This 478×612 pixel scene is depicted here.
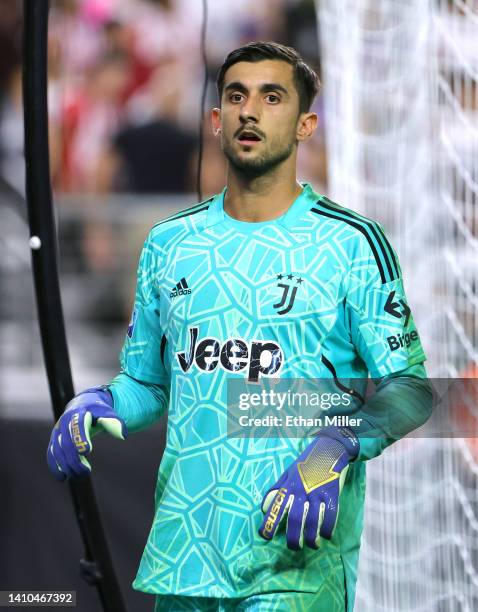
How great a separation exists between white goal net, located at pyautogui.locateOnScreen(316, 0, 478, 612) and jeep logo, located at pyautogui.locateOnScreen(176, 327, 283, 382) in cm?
128

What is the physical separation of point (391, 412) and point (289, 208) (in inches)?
18.8

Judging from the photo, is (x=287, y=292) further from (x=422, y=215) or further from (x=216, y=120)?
(x=422, y=215)

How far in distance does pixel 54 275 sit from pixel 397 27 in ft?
7.20

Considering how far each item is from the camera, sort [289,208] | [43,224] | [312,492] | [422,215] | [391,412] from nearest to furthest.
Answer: [312,492], [391,412], [289,208], [43,224], [422,215]

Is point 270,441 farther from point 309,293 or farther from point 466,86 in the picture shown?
point 466,86


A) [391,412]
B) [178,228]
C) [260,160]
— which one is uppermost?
[260,160]

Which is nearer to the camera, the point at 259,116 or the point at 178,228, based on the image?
the point at 259,116

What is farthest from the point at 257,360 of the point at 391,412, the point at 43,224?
the point at 43,224

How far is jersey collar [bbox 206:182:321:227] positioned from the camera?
2.32m

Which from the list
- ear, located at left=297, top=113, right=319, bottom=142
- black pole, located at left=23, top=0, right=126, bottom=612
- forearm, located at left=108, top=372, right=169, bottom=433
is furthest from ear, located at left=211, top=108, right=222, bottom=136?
forearm, located at left=108, top=372, right=169, bottom=433

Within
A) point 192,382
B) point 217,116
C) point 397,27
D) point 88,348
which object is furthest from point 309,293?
point 88,348

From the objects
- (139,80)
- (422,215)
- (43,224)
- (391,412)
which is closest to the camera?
(391,412)

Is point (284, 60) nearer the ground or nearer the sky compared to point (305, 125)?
nearer the sky

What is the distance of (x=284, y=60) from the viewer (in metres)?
2.28
